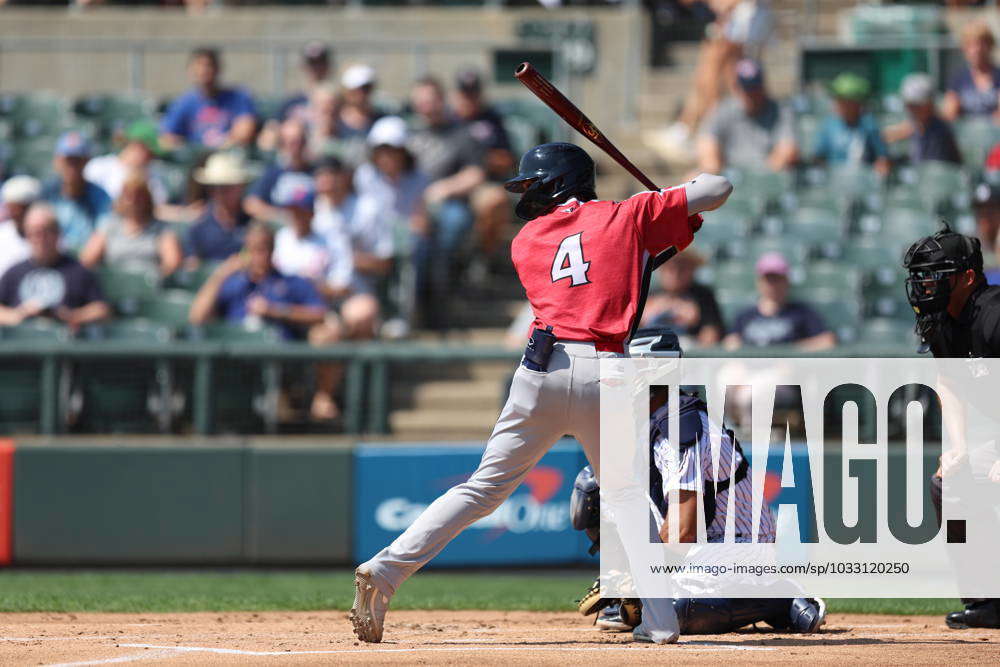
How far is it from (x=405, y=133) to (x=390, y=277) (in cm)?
154

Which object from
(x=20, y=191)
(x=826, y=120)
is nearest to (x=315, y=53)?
(x=20, y=191)

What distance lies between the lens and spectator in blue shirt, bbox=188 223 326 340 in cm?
1004

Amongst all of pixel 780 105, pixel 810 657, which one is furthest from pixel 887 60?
pixel 810 657

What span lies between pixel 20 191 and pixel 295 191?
2.10 m

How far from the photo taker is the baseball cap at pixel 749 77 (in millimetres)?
11914

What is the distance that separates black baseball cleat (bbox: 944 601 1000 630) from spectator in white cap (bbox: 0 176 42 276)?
6.99m

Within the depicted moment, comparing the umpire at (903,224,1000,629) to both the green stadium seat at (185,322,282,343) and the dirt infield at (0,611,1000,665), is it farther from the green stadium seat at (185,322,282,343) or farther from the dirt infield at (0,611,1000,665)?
the green stadium seat at (185,322,282,343)

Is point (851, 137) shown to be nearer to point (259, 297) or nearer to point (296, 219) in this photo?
point (296, 219)

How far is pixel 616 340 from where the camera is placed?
18.1ft

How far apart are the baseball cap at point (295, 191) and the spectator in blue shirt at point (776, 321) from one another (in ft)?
10.6

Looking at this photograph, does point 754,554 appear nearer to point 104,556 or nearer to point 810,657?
point 810,657

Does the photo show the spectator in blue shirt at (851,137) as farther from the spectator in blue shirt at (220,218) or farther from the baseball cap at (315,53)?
the spectator in blue shirt at (220,218)

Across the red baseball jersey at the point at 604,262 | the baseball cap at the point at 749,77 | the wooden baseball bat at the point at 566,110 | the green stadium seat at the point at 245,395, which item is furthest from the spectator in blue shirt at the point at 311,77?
the red baseball jersey at the point at 604,262

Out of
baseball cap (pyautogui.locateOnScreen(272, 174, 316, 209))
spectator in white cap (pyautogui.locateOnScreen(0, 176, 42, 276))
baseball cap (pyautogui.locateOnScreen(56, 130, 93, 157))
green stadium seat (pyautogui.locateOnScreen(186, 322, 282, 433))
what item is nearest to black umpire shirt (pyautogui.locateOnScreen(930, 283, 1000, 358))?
green stadium seat (pyautogui.locateOnScreen(186, 322, 282, 433))
